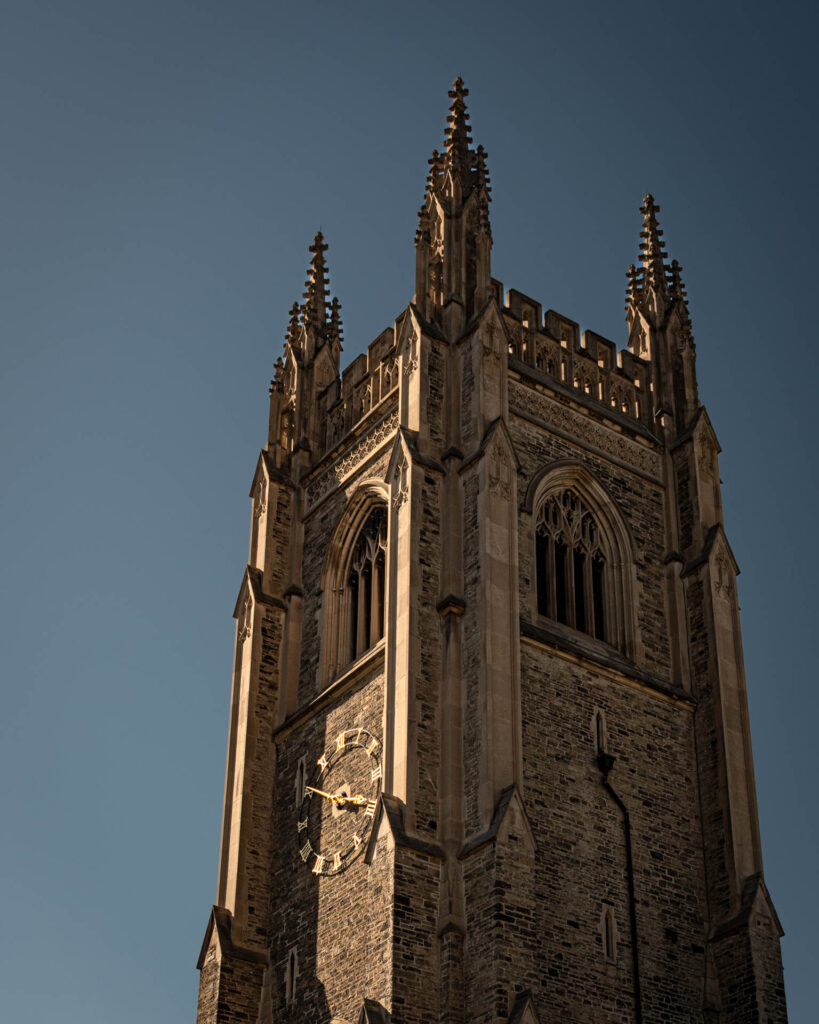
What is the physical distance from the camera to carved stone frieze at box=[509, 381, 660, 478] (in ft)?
119

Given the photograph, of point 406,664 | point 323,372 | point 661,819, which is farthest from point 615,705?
point 323,372

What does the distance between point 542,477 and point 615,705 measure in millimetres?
4963

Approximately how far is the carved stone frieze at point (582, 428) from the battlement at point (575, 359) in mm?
540

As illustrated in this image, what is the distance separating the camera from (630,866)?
31625 mm

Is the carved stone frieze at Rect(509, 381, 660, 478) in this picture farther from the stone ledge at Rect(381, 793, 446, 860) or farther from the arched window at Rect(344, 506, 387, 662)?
the stone ledge at Rect(381, 793, 446, 860)

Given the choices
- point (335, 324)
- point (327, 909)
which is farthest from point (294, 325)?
point (327, 909)

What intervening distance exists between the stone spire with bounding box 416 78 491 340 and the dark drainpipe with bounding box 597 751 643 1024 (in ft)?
30.6

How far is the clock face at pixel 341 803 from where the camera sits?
3172 centimetres

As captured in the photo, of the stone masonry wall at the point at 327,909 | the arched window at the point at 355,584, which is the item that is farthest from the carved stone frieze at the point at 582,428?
the stone masonry wall at the point at 327,909

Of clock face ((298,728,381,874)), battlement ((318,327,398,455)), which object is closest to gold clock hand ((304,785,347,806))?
clock face ((298,728,381,874))

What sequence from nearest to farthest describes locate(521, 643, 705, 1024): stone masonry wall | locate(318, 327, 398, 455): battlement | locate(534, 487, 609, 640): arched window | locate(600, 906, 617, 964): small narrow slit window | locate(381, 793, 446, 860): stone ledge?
locate(381, 793, 446, 860): stone ledge
locate(521, 643, 705, 1024): stone masonry wall
locate(600, 906, 617, 964): small narrow slit window
locate(534, 487, 609, 640): arched window
locate(318, 327, 398, 455): battlement

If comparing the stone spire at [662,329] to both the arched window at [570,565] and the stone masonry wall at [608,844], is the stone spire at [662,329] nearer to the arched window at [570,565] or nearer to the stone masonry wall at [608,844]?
the arched window at [570,565]

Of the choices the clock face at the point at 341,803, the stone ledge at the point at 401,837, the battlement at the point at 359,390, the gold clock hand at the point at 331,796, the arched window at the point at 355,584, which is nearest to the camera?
the stone ledge at the point at 401,837

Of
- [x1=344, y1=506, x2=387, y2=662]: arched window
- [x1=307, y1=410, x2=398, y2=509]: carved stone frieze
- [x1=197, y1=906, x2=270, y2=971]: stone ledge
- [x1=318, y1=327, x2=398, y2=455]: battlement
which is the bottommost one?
[x1=197, y1=906, x2=270, y2=971]: stone ledge
